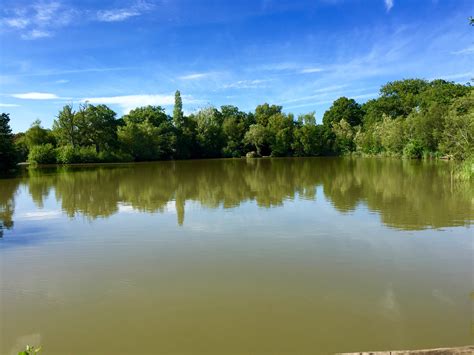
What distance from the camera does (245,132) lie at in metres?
74.2

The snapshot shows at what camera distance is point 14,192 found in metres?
20.7

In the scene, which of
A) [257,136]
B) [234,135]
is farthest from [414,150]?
[234,135]

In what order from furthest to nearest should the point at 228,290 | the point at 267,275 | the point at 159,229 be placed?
the point at 159,229, the point at 267,275, the point at 228,290

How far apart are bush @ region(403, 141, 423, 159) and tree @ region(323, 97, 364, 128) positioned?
28.7 m

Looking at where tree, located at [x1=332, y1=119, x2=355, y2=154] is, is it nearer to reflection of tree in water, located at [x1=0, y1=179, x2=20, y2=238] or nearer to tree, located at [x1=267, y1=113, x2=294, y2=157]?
tree, located at [x1=267, y1=113, x2=294, y2=157]

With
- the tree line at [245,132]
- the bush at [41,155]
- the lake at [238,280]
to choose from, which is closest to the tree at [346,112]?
the tree line at [245,132]

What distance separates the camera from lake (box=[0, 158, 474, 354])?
4.73 meters

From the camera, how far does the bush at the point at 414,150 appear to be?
51.3 meters

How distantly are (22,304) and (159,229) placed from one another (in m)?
5.03

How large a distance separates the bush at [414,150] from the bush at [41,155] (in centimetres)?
4863

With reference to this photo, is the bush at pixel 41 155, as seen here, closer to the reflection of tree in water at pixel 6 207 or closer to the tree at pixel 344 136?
the reflection of tree in water at pixel 6 207

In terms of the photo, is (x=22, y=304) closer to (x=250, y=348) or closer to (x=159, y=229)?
(x=250, y=348)

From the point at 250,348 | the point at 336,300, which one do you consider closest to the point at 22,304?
the point at 250,348

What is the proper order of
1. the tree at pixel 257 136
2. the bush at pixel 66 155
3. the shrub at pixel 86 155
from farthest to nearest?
the tree at pixel 257 136
the shrub at pixel 86 155
the bush at pixel 66 155
